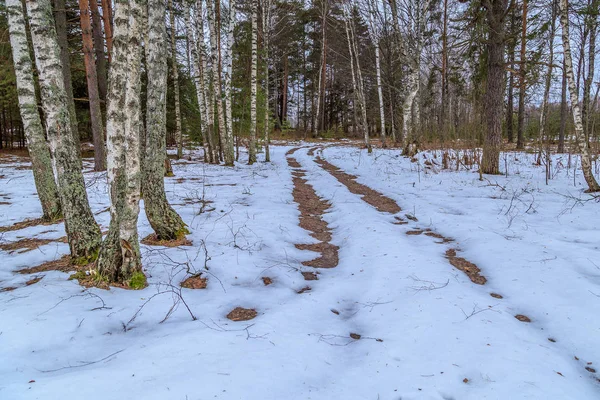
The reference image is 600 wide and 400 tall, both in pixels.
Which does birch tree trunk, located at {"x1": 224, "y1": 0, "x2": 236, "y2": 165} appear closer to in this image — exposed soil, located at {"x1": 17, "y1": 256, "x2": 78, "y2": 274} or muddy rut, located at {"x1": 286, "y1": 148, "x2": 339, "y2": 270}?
muddy rut, located at {"x1": 286, "y1": 148, "x2": 339, "y2": 270}

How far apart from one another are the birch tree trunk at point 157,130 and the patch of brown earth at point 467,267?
3844 mm

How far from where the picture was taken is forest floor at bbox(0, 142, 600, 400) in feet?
6.63

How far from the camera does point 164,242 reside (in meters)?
4.59

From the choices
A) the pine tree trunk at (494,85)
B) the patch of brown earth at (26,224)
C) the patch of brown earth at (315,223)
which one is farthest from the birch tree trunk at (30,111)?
the pine tree trunk at (494,85)

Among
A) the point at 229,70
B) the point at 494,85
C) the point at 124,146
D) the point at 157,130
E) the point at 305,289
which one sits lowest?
the point at 305,289

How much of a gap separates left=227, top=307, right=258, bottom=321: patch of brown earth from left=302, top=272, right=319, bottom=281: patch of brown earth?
0.97 meters

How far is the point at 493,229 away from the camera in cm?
502

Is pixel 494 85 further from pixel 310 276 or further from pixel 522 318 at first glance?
pixel 310 276

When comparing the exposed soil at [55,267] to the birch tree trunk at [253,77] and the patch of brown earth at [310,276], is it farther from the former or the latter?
the birch tree trunk at [253,77]

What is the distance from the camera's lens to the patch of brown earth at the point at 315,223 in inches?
178

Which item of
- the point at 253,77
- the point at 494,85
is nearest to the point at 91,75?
the point at 253,77

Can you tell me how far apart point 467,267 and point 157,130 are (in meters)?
4.50

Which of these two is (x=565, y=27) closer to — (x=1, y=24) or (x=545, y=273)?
(x=545, y=273)

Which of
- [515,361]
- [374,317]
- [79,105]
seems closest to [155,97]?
[374,317]
